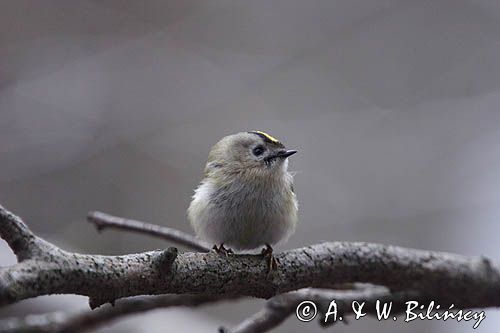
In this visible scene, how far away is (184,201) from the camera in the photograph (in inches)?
248

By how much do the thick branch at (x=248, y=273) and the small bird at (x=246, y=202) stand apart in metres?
0.36

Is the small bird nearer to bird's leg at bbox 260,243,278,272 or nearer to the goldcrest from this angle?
the goldcrest

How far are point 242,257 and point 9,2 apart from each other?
5249mm

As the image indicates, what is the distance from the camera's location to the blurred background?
18.6 ft

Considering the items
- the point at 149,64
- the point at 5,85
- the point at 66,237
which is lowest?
the point at 66,237

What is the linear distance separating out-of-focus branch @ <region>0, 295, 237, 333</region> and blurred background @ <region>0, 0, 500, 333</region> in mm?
2682

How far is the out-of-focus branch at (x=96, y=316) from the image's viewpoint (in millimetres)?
2672

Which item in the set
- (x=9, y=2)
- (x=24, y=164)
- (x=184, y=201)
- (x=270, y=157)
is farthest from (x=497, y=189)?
(x=9, y=2)

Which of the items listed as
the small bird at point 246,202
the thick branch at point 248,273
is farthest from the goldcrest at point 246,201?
the thick branch at point 248,273

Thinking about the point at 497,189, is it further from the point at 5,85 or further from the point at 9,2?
the point at 9,2

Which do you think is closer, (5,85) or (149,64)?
(5,85)

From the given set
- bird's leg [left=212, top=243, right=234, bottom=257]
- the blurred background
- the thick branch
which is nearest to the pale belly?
bird's leg [left=212, top=243, right=234, bottom=257]

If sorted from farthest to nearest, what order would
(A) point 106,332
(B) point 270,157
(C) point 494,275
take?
(A) point 106,332, (B) point 270,157, (C) point 494,275

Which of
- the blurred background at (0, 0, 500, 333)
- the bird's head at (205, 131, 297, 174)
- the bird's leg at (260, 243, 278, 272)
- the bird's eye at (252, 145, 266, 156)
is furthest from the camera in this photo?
the blurred background at (0, 0, 500, 333)
